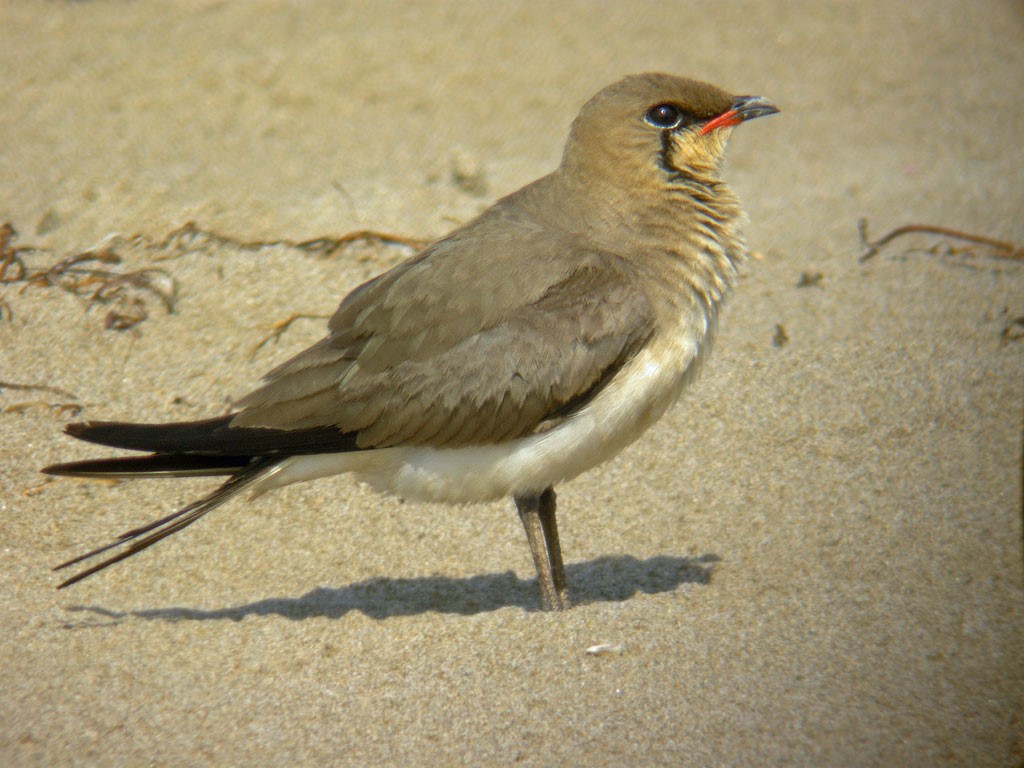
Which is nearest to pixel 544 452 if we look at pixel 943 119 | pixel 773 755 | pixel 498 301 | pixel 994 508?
pixel 498 301

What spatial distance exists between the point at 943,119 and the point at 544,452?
4.72 metres

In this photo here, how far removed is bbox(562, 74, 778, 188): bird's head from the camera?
402cm

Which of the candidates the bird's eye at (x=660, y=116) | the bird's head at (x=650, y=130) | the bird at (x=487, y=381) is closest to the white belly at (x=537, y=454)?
the bird at (x=487, y=381)

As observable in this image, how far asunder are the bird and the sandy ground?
0.38 m

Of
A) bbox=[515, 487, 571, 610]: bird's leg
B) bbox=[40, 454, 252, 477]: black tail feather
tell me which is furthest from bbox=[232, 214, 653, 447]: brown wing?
bbox=[515, 487, 571, 610]: bird's leg

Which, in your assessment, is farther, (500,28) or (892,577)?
(500,28)

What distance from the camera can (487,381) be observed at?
140 inches

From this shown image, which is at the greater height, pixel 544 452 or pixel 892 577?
pixel 544 452

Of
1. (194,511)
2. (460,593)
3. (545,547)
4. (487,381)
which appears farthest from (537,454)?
(194,511)

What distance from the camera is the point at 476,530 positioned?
14.1 ft

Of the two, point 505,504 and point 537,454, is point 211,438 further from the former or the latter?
point 505,504

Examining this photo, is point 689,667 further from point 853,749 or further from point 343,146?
point 343,146

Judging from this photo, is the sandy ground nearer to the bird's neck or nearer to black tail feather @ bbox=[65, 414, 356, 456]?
black tail feather @ bbox=[65, 414, 356, 456]

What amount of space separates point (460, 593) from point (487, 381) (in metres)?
0.83
